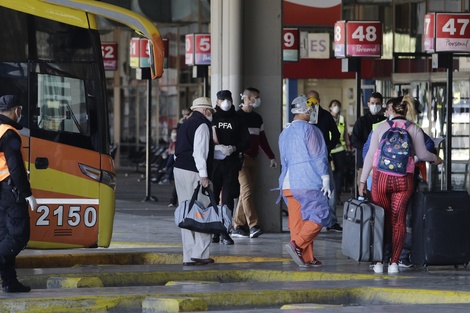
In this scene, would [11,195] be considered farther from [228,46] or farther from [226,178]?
[228,46]

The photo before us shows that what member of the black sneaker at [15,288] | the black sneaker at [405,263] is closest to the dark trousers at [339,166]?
the black sneaker at [405,263]

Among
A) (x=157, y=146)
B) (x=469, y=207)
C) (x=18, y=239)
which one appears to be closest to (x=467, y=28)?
(x=469, y=207)

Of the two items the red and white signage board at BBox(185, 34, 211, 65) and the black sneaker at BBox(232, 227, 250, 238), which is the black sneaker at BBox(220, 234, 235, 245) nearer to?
the black sneaker at BBox(232, 227, 250, 238)

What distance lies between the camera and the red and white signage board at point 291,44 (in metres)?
28.0

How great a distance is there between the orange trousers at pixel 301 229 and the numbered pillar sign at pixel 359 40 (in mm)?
9321

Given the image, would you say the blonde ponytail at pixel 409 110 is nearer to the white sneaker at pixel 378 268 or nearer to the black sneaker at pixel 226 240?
the white sneaker at pixel 378 268

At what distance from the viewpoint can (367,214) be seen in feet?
44.7

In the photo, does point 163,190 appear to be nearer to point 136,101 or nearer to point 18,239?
point 136,101

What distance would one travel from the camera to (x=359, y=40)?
76.5ft

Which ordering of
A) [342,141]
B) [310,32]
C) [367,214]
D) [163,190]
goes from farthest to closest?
[310,32], [163,190], [342,141], [367,214]

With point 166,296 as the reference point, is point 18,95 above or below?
above

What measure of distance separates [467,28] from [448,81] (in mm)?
1111

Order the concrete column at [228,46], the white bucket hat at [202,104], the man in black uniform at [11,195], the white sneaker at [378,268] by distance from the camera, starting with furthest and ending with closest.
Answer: the concrete column at [228,46], the white bucket hat at [202,104], the white sneaker at [378,268], the man in black uniform at [11,195]

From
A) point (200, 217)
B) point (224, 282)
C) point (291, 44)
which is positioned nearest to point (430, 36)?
point (291, 44)
